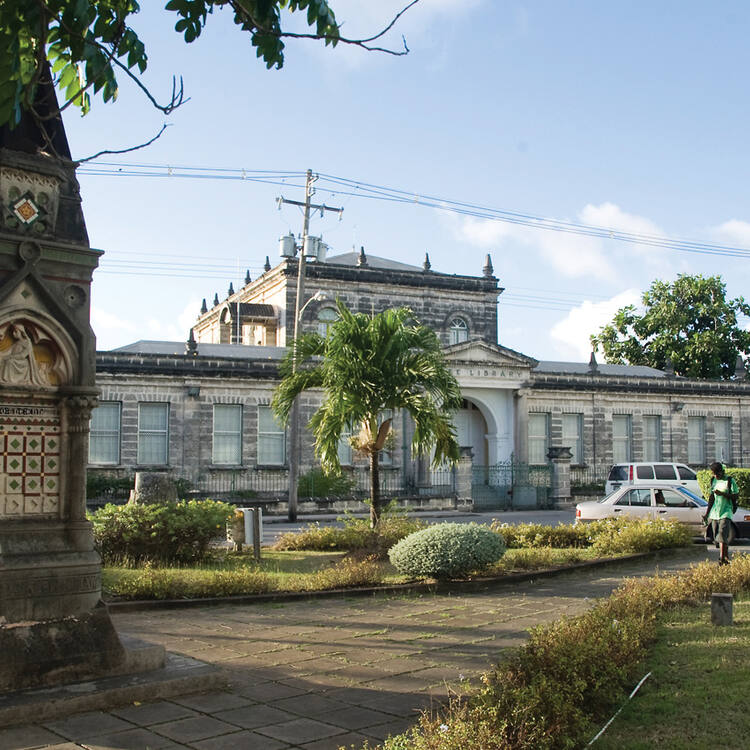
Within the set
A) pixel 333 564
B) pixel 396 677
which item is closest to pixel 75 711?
pixel 396 677

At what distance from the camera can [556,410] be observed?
3825 centimetres

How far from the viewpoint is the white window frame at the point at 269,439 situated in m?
32.6

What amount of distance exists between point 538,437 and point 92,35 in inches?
1336

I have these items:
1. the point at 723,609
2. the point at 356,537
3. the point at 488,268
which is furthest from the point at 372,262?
the point at 723,609

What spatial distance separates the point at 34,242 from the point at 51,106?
127cm

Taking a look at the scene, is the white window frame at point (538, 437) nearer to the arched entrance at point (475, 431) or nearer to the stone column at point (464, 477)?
the arched entrance at point (475, 431)

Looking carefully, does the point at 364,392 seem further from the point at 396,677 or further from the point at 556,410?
the point at 556,410

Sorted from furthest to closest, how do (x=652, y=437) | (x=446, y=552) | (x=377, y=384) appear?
(x=652, y=437), (x=377, y=384), (x=446, y=552)

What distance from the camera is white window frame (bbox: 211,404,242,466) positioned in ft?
105

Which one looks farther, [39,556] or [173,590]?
[173,590]

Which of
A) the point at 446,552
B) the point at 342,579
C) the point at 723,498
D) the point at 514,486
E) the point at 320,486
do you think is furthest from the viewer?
the point at 514,486

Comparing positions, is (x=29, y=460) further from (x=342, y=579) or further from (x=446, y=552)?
(x=446, y=552)

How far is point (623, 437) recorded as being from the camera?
130 feet

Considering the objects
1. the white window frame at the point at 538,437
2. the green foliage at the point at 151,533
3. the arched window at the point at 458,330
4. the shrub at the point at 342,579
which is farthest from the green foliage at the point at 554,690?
the arched window at the point at 458,330
